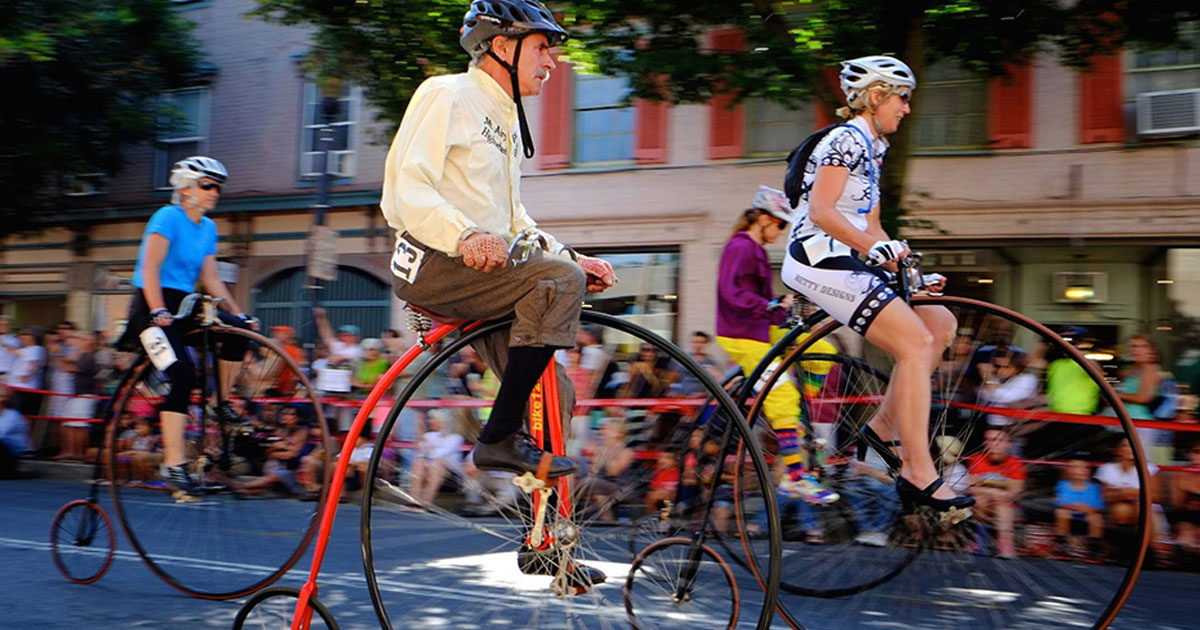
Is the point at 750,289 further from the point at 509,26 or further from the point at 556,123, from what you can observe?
the point at 556,123

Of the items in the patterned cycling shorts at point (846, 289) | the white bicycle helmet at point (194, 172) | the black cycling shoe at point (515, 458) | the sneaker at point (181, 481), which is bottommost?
the sneaker at point (181, 481)

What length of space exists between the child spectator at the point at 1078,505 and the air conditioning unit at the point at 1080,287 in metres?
9.67

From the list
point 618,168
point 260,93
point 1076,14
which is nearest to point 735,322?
point 1076,14

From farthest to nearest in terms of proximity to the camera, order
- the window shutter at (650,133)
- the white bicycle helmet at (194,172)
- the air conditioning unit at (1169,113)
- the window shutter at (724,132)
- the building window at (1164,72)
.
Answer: the window shutter at (650,133), the window shutter at (724,132), the building window at (1164,72), the air conditioning unit at (1169,113), the white bicycle helmet at (194,172)

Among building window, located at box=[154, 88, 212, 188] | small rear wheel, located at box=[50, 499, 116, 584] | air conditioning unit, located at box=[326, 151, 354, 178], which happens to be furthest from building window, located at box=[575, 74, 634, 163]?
small rear wheel, located at box=[50, 499, 116, 584]

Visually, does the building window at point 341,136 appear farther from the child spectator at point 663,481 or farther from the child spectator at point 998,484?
the child spectator at point 998,484

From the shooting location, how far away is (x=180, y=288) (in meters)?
5.81

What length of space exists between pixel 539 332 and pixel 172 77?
67.8ft

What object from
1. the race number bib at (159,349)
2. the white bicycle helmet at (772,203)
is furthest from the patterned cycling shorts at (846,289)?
the race number bib at (159,349)

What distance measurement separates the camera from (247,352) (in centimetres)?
554

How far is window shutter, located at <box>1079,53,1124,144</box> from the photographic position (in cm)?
1421

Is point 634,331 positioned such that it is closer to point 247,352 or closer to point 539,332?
point 539,332

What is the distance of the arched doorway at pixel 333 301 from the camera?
20.4 metres

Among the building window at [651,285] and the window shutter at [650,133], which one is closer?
the building window at [651,285]
